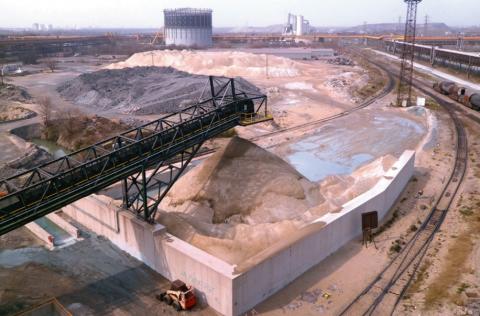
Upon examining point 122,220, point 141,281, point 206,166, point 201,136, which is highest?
point 201,136

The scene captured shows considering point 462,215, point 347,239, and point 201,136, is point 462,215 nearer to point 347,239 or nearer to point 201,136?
point 347,239

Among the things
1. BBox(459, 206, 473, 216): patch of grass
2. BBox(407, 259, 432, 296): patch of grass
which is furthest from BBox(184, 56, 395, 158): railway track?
BBox(407, 259, 432, 296): patch of grass

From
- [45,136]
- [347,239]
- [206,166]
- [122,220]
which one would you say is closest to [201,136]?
[206,166]

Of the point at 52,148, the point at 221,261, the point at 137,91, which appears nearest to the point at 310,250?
the point at 221,261

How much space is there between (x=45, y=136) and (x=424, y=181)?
126ft

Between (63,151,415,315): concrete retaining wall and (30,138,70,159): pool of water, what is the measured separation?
18.3 m

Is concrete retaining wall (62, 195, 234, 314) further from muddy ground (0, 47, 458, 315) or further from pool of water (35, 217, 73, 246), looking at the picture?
pool of water (35, 217, 73, 246)

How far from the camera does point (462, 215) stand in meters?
24.9

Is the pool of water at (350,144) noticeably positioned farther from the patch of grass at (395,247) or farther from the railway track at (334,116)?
the patch of grass at (395,247)

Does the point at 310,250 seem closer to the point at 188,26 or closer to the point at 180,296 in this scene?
the point at 180,296

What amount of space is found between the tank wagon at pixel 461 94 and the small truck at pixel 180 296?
2054 inches

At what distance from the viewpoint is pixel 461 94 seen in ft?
202

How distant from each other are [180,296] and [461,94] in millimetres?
58099

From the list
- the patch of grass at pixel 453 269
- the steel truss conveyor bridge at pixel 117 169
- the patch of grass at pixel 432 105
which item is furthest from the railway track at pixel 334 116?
the patch of grass at pixel 453 269
